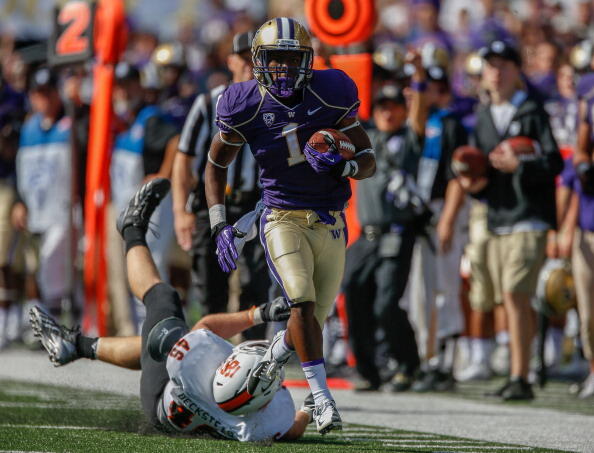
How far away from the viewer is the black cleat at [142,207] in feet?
23.3

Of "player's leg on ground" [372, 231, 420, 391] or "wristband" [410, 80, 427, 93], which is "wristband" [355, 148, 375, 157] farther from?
"wristband" [410, 80, 427, 93]

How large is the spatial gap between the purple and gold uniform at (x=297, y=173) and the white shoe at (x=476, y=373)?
13.2 ft

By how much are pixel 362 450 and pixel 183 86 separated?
7648 millimetres

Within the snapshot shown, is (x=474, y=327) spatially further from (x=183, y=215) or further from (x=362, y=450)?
(x=362, y=450)

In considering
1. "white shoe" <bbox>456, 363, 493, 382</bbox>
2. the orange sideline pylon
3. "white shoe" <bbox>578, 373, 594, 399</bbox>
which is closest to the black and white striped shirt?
"white shoe" <bbox>578, 373, 594, 399</bbox>

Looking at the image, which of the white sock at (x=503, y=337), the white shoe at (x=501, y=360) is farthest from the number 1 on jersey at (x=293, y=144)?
the white shoe at (x=501, y=360)

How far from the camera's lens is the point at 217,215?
632 cm

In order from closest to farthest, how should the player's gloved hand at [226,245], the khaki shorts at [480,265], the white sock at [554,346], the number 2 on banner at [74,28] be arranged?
the player's gloved hand at [226,245] < the khaki shorts at [480,265] < the white sock at [554,346] < the number 2 on banner at [74,28]

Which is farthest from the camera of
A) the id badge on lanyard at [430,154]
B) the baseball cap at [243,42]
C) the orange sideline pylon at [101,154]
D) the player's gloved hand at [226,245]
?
the orange sideline pylon at [101,154]

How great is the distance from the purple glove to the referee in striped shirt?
1926mm

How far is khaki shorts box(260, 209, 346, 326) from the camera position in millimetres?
5910

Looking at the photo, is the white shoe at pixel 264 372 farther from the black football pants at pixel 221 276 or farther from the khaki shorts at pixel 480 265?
the khaki shorts at pixel 480 265

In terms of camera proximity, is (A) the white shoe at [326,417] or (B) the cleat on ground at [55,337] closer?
(A) the white shoe at [326,417]

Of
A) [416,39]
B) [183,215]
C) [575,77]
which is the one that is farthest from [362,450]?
[416,39]
